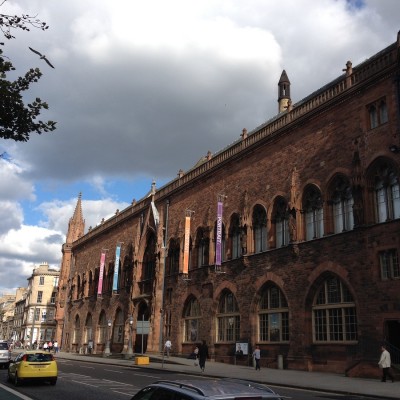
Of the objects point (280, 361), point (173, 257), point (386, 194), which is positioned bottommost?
point (280, 361)

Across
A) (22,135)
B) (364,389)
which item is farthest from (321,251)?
(22,135)

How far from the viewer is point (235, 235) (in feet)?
104

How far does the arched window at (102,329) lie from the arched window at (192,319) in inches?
691

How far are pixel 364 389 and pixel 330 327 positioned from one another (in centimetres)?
715

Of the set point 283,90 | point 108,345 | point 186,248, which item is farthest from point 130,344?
point 283,90

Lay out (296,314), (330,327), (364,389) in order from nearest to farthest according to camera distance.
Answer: (364,389), (330,327), (296,314)

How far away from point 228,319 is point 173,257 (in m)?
9.31

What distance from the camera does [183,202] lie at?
38500mm

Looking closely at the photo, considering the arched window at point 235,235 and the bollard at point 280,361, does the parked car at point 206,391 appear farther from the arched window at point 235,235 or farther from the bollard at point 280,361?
the arched window at point 235,235

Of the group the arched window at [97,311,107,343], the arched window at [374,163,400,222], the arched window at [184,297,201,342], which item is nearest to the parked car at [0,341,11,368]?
the arched window at [184,297,201,342]

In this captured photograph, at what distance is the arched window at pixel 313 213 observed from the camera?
24.9 meters

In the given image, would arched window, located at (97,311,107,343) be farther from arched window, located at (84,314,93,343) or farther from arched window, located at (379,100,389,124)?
arched window, located at (379,100,389,124)

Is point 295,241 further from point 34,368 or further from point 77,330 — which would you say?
point 77,330

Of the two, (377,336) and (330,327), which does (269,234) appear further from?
(377,336)
